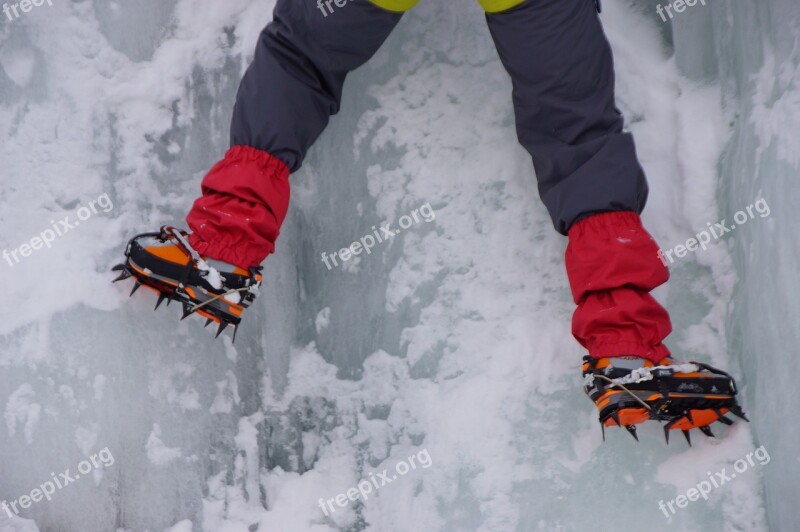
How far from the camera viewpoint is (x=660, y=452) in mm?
1295

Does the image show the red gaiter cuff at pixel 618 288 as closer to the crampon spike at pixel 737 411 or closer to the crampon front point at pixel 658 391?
the crampon front point at pixel 658 391

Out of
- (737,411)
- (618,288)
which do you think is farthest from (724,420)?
(618,288)

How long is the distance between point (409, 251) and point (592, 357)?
1.35 feet

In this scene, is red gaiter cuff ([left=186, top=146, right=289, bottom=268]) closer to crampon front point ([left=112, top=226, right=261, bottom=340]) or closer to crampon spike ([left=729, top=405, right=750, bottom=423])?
crampon front point ([left=112, top=226, right=261, bottom=340])

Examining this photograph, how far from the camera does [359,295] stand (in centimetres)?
142

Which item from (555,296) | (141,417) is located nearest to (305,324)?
(141,417)

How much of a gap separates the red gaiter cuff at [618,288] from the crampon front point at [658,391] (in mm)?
23

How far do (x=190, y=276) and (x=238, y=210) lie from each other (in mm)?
132

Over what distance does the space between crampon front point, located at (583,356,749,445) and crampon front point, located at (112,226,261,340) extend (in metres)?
0.59

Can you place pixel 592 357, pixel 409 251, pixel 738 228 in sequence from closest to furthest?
pixel 592 357 < pixel 738 228 < pixel 409 251

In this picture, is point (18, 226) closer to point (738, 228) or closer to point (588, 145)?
point (588, 145)

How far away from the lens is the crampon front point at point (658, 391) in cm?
116

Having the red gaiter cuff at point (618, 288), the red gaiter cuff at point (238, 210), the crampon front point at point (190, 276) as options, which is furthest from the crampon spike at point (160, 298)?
the red gaiter cuff at point (618, 288)

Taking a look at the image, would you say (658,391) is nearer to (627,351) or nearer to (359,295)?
(627,351)
